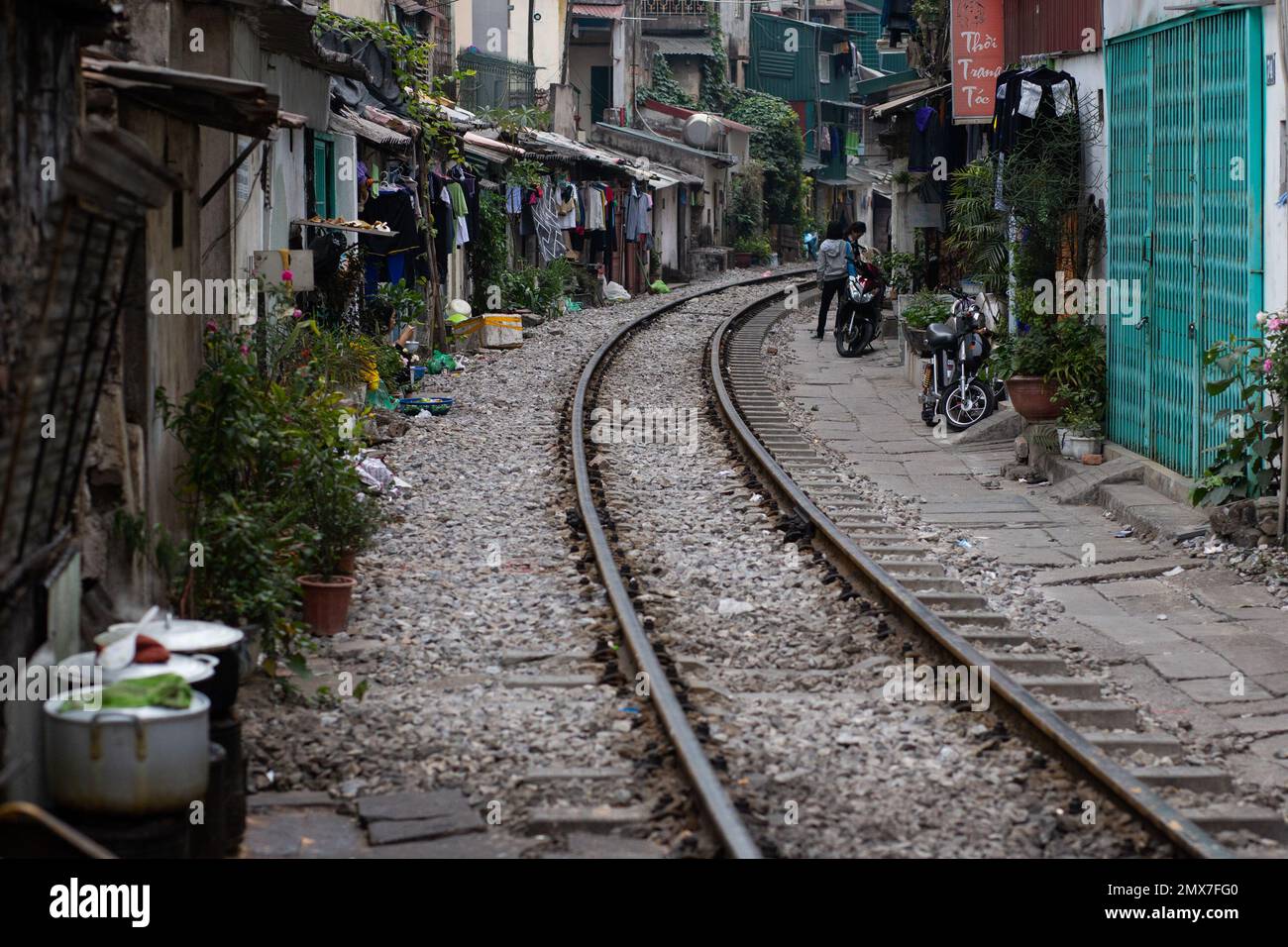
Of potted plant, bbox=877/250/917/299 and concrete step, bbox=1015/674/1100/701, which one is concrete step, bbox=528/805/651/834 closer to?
concrete step, bbox=1015/674/1100/701

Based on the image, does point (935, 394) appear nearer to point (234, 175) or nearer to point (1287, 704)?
point (234, 175)

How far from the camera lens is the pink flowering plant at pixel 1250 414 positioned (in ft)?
32.8

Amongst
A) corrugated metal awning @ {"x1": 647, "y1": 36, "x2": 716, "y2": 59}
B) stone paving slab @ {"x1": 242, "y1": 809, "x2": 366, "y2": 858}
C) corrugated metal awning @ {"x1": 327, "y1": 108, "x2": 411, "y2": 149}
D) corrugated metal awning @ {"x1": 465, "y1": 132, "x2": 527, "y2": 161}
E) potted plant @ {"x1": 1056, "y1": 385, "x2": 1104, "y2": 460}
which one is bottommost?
stone paving slab @ {"x1": 242, "y1": 809, "x2": 366, "y2": 858}

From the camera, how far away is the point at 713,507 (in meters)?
12.4

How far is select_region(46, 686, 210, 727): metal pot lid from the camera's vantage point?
16.1 feet

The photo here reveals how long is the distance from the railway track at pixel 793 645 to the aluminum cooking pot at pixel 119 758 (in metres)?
1.85

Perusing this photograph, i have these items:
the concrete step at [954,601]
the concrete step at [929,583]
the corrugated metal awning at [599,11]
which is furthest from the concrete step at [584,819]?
the corrugated metal awning at [599,11]

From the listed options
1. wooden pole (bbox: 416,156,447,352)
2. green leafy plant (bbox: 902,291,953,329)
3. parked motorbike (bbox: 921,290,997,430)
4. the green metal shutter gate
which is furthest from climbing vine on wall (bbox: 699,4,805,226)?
the green metal shutter gate

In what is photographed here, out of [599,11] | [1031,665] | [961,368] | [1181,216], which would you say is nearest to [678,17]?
[599,11]

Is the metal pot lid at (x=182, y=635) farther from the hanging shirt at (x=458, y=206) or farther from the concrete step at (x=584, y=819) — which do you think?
the hanging shirt at (x=458, y=206)

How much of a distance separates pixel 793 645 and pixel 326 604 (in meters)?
2.55

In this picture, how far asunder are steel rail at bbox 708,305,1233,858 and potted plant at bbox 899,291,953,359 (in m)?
6.22

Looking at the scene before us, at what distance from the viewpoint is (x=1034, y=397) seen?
46.8 ft
